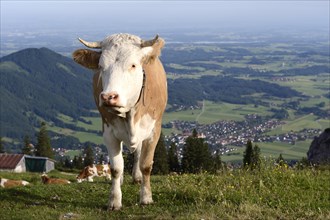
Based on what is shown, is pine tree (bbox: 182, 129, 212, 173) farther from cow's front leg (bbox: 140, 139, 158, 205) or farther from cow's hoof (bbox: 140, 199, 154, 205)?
cow's hoof (bbox: 140, 199, 154, 205)

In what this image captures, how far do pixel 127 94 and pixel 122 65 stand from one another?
0.40 metres

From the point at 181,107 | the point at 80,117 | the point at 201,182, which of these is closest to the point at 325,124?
the point at 181,107

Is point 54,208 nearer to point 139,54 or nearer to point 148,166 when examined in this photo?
point 148,166

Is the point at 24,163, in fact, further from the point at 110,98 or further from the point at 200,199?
the point at 110,98

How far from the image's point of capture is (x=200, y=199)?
7715mm

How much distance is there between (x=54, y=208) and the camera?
25.0 feet

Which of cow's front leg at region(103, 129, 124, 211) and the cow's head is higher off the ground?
the cow's head

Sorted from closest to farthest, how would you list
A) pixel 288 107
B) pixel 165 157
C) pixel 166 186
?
pixel 166 186, pixel 165 157, pixel 288 107

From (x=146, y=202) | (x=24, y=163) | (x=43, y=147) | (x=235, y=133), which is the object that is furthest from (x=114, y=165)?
(x=235, y=133)

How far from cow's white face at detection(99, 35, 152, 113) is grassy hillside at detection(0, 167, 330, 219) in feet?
5.47

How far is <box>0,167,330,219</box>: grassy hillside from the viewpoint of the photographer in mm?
6641

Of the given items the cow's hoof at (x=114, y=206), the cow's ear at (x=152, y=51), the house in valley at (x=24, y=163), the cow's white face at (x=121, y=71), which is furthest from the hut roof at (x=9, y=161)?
the cow's white face at (x=121, y=71)

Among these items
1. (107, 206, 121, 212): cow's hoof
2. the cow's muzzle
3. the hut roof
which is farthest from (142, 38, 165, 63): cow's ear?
the hut roof

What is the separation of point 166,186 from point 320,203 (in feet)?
9.24
